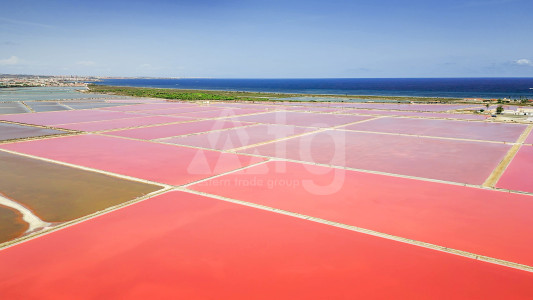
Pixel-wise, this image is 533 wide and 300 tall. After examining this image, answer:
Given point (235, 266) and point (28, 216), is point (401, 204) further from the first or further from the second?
point (28, 216)

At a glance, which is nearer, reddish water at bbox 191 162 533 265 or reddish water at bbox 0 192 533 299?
reddish water at bbox 0 192 533 299

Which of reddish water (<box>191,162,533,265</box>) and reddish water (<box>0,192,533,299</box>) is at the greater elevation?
reddish water (<box>191,162,533,265</box>)

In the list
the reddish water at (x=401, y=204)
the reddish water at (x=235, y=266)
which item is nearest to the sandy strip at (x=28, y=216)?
the reddish water at (x=235, y=266)

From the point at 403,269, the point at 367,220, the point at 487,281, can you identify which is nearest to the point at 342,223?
the point at 367,220

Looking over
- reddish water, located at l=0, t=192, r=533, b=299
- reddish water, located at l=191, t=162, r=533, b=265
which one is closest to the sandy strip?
reddish water, located at l=0, t=192, r=533, b=299

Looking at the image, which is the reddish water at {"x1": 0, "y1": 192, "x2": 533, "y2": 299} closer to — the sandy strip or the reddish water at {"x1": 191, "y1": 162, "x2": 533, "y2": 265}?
the sandy strip

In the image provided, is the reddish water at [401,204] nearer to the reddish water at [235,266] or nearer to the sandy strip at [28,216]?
the reddish water at [235,266]

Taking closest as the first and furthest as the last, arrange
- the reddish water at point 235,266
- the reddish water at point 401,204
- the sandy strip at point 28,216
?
1. the reddish water at point 235,266
2. the reddish water at point 401,204
3. the sandy strip at point 28,216

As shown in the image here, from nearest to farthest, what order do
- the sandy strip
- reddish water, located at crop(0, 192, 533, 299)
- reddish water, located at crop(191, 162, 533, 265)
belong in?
reddish water, located at crop(0, 192, 533, 299), reddish water, located at crop(191, 162, 533, 265), the sandy strip

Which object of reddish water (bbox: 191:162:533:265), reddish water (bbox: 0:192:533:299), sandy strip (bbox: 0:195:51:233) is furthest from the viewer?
sandy strip (bbox: 0:195:51:233)
